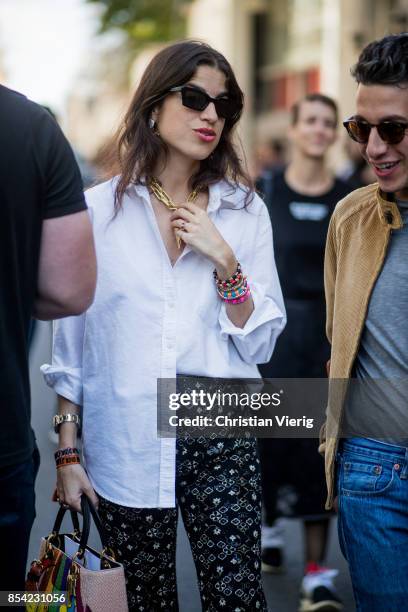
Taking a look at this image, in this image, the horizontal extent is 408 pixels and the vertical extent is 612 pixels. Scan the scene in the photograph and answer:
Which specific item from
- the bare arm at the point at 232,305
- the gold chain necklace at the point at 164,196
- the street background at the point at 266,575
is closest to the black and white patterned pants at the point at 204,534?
the bare arm at the point at 232,305

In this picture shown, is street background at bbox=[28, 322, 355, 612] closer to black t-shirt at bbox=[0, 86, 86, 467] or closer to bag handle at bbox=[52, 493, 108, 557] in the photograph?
bag handle at bbox=[52, 493, 108, 557]

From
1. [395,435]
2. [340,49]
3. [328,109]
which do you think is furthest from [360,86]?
[340,49]

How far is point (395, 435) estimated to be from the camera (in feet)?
9.56

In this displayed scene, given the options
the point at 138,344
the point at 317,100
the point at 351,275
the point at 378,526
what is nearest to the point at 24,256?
the point at 138,344

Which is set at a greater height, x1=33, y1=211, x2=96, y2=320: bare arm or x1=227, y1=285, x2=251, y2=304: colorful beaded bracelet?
x1=33, y1=211, x2=96, y2=320: bare arm

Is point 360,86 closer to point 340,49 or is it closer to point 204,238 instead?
point 204,238

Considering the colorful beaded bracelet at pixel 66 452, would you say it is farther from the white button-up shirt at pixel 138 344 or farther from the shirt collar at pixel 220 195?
the shirt collar at pixel 220 195

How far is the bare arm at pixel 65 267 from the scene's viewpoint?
2.50 m

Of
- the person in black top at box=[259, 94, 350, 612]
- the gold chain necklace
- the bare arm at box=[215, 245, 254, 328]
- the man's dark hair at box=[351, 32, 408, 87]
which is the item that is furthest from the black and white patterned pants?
the person in black top at box=[259, 94, 350, 612]

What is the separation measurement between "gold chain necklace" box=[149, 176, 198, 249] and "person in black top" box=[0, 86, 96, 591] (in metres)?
0.76

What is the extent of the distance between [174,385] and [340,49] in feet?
54.6

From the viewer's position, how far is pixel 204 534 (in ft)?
10.4

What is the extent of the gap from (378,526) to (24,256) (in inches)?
46.6

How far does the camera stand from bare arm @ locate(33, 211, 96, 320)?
98.6 inches
